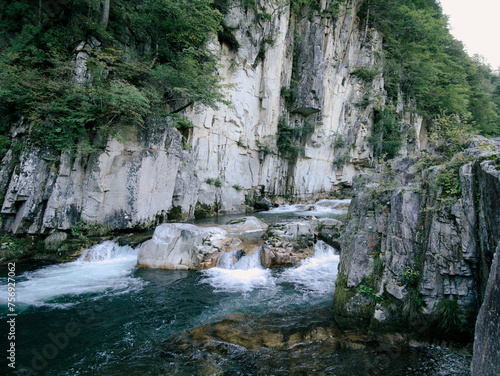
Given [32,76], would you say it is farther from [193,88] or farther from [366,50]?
[366,50]

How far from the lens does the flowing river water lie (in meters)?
3.95

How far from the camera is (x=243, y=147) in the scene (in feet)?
66.7

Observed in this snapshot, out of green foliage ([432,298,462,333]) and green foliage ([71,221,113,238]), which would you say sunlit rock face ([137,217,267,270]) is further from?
green foliage ([432,298,462,333])

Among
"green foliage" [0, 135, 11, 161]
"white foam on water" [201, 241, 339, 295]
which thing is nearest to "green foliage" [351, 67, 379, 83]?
"white foam on water" [201, 241, 339, 295]

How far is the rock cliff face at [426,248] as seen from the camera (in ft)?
12.1

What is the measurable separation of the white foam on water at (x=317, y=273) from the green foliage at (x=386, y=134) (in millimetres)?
21179

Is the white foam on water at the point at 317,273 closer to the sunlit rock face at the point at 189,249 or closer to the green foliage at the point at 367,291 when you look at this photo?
the sunlit rock face at the point at 189,249

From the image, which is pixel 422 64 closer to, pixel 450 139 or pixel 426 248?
pixel 450 139

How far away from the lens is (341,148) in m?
26.6

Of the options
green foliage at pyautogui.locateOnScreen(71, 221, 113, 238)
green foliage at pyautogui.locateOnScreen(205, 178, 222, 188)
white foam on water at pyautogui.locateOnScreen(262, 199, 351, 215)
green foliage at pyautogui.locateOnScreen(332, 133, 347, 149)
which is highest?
green foliage at pyautogui.locateOnScreen(332, 133, 347, 149)

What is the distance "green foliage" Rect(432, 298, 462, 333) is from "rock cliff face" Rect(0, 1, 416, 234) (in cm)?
1097

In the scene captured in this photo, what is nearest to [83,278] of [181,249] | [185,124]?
[181,249]

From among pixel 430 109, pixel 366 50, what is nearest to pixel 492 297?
pixel 366 50

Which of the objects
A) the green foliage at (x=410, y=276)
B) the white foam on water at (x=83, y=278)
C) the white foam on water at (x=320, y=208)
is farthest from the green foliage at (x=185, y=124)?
the green foliage at (x=410, y=276)
